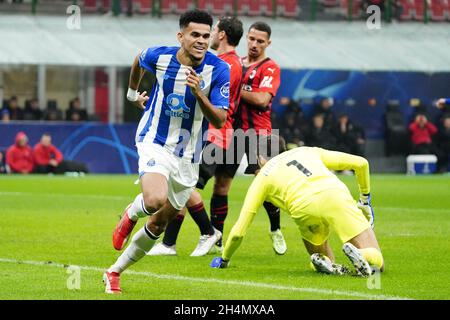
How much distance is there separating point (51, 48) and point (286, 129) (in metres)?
6.86

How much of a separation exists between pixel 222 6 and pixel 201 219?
25258 millimetres

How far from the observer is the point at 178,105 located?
9.51m

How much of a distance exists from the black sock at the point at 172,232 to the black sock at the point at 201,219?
0.16m

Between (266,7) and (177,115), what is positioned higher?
(177,115)

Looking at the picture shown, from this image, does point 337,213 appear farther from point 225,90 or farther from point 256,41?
point 256,41

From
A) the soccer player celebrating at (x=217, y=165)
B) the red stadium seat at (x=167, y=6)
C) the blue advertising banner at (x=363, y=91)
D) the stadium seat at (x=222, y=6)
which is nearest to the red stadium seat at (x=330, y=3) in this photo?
the stadium seat at (x=222, y=6)

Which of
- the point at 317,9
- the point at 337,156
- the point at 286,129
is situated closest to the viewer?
the point at 337,156

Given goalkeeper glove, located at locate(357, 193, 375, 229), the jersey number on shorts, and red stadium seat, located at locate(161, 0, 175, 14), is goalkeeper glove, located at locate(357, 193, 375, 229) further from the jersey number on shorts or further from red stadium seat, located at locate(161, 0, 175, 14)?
red stadium seat, located at locate(161, 0, 175, 14)

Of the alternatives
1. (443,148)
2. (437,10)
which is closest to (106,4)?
(443,148)

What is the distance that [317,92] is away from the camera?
3406cm

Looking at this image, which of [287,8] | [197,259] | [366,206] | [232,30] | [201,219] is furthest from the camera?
[287,8]

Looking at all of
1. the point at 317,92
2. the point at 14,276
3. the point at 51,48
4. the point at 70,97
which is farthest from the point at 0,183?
the point at 14,276

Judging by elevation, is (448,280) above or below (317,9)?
above

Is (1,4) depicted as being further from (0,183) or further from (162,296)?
(162,296)
